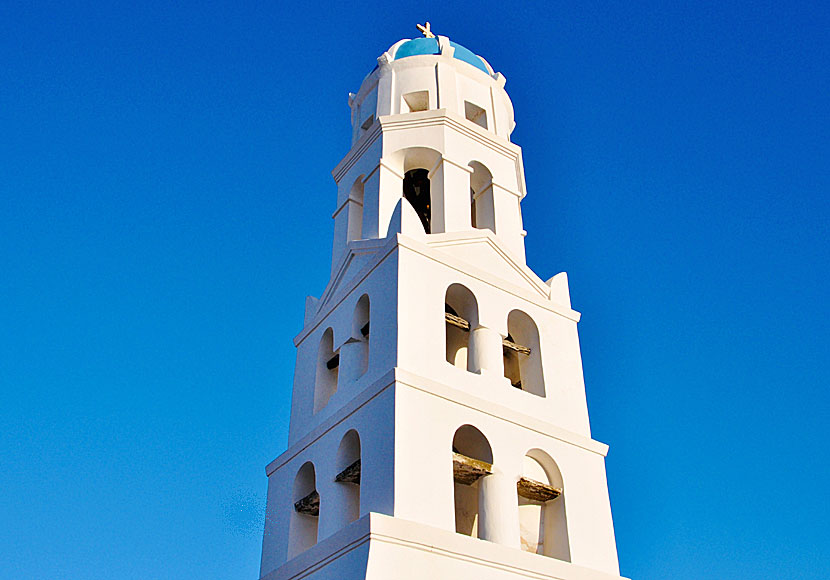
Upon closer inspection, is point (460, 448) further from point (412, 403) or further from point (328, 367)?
point (328, 367)

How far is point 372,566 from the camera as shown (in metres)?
11.0

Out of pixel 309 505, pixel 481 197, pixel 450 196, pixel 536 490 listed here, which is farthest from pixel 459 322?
pixel 481 197

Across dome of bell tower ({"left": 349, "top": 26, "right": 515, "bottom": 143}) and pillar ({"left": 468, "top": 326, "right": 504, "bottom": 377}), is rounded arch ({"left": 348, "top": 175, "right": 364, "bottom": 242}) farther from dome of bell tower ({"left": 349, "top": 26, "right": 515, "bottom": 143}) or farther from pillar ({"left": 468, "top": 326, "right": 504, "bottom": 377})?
pillar ({"left": 468, "top": 326, "right": 504, "bottom": 377})

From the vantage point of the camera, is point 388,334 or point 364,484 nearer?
point 364,484

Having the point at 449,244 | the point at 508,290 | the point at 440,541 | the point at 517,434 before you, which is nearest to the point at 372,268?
the point at 449,244

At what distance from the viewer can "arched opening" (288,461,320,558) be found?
48.4 feet

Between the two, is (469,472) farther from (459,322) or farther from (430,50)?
(430,50)

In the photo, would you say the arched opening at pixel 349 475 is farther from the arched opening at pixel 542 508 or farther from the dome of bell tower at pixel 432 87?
the dome of bell tower at pixel 432 87

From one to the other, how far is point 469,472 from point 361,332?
3719 mm

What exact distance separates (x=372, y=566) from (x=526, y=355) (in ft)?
21.0

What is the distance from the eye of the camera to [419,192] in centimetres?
1972

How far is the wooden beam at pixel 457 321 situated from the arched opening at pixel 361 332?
1.61 m

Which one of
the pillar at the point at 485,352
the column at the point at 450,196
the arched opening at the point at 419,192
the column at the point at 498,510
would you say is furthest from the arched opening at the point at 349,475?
the arched opening at the point at 419,192

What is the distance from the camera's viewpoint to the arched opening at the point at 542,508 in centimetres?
1384
